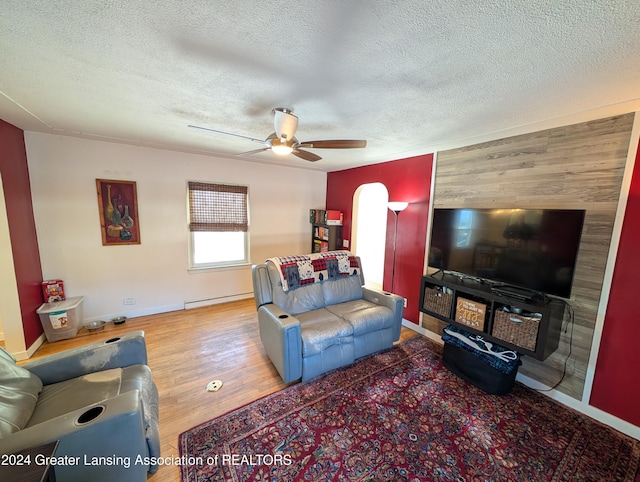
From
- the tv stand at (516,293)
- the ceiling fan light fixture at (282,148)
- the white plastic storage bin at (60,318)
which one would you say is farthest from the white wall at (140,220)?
the tv stand at (516,293)

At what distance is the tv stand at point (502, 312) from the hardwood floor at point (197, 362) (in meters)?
0.95

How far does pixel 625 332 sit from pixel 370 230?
3.26 metres

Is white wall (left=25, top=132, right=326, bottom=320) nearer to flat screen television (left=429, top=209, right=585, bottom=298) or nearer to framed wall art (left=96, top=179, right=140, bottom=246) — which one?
framed wall art (left=96, top=179, right=140, bottom=246)

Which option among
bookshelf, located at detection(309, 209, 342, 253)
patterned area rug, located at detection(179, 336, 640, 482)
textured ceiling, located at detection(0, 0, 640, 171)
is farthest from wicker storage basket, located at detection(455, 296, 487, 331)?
bookshelf, located at detection(309, 209, 342, 253)

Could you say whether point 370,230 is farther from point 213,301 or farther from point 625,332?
point 625,332

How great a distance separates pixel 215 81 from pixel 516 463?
315cm

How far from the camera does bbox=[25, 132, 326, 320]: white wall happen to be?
112 inches

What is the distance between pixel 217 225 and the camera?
3.86 m

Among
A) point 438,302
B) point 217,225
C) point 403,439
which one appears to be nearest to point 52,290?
point 217,225

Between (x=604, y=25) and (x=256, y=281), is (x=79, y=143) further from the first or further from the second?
(x=604, y=25)

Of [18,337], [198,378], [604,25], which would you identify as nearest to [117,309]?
[18,337]

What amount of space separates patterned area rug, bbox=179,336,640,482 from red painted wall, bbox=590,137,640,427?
0.24 meters

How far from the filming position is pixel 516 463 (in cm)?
154

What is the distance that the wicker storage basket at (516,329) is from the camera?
185 centimetres
